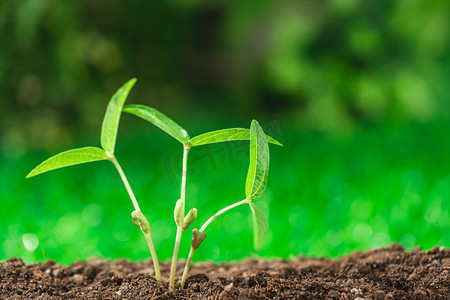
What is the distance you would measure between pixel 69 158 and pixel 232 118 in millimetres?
3256

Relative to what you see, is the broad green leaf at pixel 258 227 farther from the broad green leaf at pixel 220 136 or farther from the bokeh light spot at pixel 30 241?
the bokeh light spot at pixel 30 241

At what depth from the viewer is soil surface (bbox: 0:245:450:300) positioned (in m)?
1.06

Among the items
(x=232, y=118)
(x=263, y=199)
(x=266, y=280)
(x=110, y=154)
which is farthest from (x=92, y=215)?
(x=232, y=118)

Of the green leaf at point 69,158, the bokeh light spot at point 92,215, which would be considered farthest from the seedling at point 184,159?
the bokeh light spot at point 92,215

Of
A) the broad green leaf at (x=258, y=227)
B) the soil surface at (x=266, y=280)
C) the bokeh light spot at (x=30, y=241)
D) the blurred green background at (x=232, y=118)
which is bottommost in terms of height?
the soil surface at (x=266, y=280)

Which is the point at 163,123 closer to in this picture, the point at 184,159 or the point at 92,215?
the point at 184,159

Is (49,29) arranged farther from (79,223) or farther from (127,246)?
(127,246)

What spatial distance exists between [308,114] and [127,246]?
90.5 inches

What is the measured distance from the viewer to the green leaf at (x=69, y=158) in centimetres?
105

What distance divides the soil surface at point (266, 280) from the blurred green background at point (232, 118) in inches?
14.1

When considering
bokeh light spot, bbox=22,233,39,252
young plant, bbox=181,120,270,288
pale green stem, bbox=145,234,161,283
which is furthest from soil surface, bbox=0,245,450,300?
bokeh light spot, bbox=22,233,39,252

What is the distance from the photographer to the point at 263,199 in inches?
101

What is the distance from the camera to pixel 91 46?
3.69 metres

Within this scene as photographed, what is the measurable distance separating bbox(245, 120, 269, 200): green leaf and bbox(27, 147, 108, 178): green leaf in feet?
1.15
